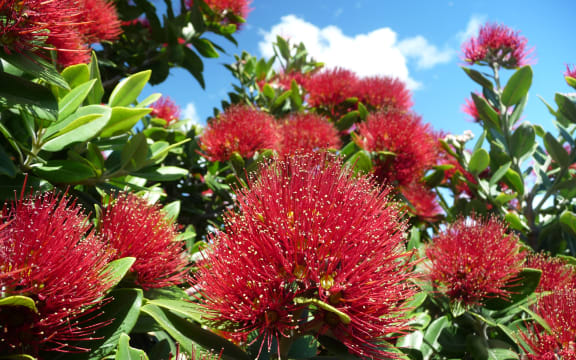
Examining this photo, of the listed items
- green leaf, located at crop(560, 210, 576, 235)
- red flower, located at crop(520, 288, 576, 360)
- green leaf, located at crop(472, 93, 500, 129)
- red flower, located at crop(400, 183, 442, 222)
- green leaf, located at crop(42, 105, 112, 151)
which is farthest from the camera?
red flower, located at crop(400, 183, 442, 222)

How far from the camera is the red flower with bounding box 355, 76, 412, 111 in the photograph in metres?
2.66

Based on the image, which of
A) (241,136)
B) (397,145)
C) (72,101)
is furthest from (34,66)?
(397,145)

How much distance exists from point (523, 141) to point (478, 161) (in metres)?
0.28

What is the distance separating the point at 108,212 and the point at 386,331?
878 mm

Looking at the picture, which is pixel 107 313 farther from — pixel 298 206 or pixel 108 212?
pixel 298 206

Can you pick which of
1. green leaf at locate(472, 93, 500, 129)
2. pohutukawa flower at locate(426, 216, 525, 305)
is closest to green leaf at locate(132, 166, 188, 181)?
pohutukawa flower at locate(426, 216, 525, 305)

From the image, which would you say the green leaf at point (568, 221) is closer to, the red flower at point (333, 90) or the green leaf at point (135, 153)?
the red flower at point (333, 90)

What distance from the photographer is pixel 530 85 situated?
6.40ft

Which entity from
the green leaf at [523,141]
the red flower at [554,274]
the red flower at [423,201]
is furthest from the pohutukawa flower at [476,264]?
the red flower at [423,201]

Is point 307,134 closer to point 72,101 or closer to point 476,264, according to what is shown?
point 476,264

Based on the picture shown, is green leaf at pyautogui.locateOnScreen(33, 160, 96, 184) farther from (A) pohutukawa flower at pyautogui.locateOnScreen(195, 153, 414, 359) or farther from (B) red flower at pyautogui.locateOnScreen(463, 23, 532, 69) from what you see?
(B) red flower at pyautogui.locateOnScreen(463, 23, 532, 69)

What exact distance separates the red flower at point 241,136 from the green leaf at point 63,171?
0.79 metres

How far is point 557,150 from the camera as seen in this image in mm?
1979

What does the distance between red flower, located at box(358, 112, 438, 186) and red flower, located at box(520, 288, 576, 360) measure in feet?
2.73
